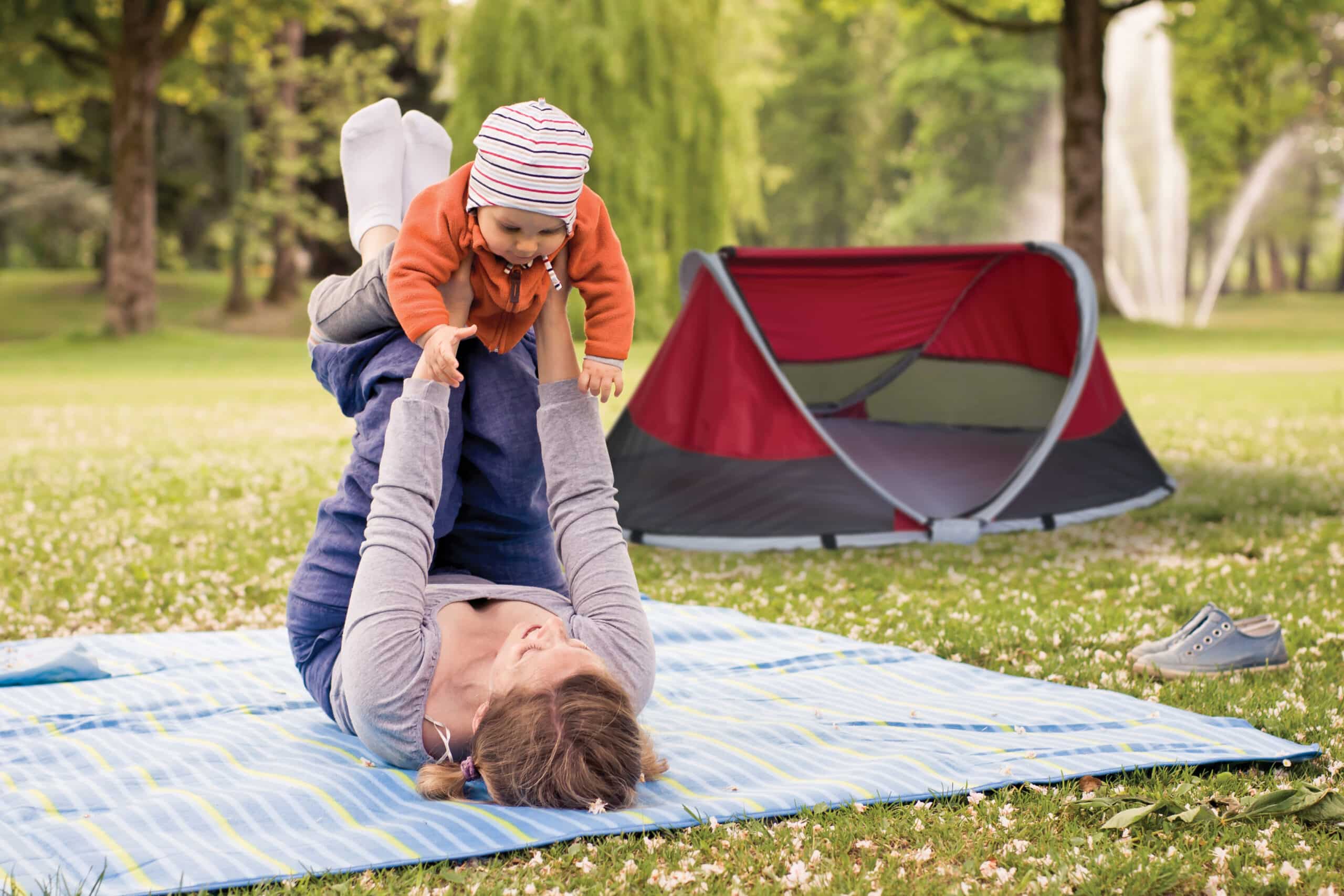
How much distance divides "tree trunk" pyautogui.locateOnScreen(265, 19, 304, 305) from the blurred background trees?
0.07 metres

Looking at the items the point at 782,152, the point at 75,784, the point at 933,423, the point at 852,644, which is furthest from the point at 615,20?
the point at 782,152

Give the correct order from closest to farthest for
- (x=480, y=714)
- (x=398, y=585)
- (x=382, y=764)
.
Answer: (x=480, y=714), (x=398, y=585), (x=382, y=764)

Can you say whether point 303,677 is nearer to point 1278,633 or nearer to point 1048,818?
point 1048,818

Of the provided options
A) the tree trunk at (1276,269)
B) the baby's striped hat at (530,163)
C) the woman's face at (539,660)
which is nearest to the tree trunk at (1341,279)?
the tree trunk at (1276,269)

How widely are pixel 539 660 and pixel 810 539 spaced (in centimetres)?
376

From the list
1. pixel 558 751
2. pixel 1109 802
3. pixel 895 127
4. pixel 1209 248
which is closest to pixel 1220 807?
pixel 1109 802

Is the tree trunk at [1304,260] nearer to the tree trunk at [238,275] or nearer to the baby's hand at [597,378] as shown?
the tree trunk at [238,275]

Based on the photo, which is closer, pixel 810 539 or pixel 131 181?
pixel 810 539

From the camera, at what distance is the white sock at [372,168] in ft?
14.5

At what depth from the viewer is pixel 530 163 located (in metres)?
3.31

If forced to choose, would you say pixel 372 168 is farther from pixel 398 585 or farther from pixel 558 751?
pixel 558 751

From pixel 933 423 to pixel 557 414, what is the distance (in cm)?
675

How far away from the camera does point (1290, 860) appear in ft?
9.23

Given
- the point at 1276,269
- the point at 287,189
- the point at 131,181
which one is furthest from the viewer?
the point at 1276,269
